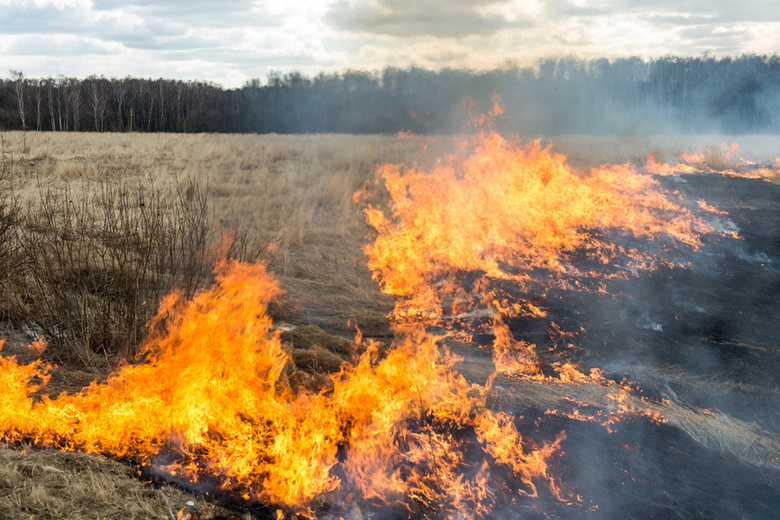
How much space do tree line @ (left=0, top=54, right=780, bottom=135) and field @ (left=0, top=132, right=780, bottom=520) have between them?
2544mm

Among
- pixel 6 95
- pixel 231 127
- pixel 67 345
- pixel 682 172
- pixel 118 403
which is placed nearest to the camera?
pixel 118 403

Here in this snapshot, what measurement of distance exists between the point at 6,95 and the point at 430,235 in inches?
1767

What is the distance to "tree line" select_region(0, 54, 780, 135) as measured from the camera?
33.2ft

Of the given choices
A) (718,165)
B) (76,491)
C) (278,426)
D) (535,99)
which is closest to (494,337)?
(278,426)

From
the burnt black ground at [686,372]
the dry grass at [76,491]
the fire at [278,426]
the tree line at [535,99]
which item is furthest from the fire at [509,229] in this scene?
the dry grass at [76,491]

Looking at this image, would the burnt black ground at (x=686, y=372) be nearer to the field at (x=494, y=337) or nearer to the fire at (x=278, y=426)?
the field at (x=494, y=337)

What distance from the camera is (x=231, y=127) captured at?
2138 centimetres

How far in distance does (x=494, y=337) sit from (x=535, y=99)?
8.06 meters

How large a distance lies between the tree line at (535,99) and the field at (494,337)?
2.54m

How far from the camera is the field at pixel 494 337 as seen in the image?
10.2ft

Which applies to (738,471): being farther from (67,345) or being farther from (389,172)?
(389,172)

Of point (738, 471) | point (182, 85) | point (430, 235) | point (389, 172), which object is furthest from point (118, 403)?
point (182, 85)

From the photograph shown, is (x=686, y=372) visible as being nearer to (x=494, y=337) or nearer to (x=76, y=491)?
(x=494, y=337)

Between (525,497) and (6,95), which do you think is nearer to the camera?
(525,497)
